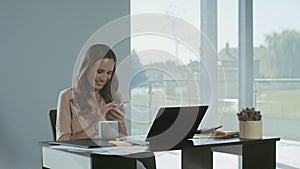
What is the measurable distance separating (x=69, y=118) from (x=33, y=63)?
1.23 metres

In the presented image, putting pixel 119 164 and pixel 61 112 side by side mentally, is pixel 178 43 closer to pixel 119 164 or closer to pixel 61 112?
pixel 61 112

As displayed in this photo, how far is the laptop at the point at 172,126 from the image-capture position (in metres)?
1.96

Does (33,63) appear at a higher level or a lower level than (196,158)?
higher

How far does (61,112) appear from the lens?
2.48 m

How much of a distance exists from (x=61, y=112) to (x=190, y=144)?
0.75m

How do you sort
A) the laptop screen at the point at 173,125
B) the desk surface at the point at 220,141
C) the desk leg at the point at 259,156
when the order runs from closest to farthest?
the laptop screen at the point at 173,125, the desk surface at the point at 220,141, the desk leg at the point at 259,156

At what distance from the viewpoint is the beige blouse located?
2.45 meters

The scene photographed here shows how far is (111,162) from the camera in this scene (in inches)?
72.1

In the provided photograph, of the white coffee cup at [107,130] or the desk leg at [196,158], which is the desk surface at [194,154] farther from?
the white coffee cup at [107,130]

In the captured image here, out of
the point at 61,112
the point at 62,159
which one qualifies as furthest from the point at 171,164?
the point at 62,159

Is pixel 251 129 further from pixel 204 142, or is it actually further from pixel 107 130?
pixel 107 130

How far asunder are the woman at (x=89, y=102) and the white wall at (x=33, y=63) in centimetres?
104

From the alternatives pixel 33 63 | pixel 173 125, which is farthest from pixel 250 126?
pixel 33 63

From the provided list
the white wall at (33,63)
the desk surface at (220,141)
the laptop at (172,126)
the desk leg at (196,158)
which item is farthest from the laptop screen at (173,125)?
the white wall at (33,63)
